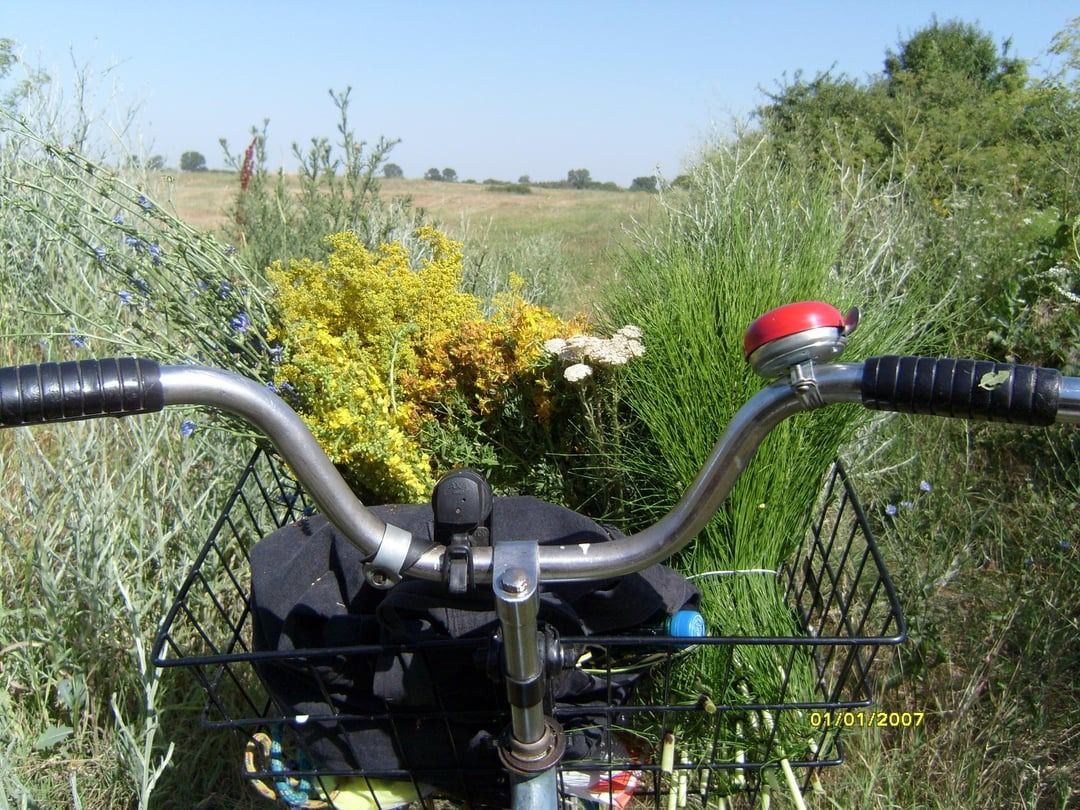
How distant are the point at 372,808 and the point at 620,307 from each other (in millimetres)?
1294

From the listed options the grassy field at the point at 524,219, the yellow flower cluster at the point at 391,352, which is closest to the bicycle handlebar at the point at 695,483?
the yellow flower cluster at the point at 391,352

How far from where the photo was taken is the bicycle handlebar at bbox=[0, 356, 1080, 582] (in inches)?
29.9

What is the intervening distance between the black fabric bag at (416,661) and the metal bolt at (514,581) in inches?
5.1

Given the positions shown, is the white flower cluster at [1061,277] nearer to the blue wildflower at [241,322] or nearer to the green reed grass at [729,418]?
the green reed grass at [729,418]

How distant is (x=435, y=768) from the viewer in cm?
111

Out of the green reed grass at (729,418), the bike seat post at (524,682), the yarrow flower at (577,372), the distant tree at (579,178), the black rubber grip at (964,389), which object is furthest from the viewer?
the distant tree at (579,178)

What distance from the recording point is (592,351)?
1653 mm

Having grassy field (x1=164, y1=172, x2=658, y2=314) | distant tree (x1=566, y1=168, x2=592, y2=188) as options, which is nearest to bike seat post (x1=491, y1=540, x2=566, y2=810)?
grassy field (x1=164, y1=172, x2=658, y2=314)

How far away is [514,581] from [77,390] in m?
0.43

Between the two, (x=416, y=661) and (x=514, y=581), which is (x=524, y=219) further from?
(x=514, y=581)

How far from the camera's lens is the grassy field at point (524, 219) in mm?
4176

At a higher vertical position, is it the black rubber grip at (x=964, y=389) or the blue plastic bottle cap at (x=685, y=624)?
the black rubber grip at (x=964, y=389)

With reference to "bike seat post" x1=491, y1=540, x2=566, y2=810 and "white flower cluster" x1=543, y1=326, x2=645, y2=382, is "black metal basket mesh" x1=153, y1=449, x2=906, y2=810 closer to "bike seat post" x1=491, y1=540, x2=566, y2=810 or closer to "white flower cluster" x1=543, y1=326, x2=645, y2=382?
"bike seat post" x1=491, y1=540, x2=566, y2=810

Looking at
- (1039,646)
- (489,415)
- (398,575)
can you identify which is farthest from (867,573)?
(398,575)
